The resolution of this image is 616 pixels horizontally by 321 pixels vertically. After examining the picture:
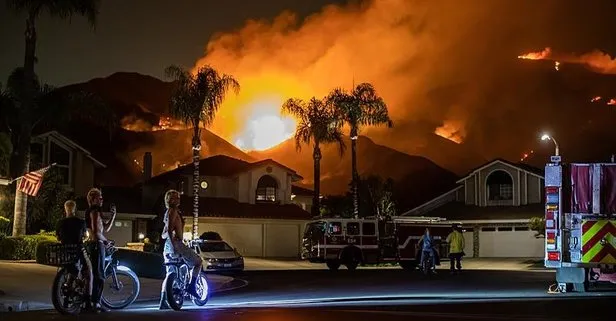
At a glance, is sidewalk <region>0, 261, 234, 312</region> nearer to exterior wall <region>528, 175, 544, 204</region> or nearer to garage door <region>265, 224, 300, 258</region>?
garage door <region>265, 224, 300, 258</region>

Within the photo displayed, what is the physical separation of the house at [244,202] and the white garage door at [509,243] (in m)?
11.6

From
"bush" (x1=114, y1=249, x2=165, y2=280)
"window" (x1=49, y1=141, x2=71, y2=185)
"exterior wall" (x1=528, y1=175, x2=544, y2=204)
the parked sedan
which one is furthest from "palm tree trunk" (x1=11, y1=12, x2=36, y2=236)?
"exterior wall" (x1=528, y1=175, x2=544, y2=204)

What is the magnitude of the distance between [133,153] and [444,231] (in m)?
79.0

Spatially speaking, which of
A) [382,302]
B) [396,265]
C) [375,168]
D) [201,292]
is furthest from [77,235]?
[375,168]

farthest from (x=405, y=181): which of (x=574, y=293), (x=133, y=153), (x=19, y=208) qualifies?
(x=574, y=293)

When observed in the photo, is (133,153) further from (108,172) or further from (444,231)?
(444,231)

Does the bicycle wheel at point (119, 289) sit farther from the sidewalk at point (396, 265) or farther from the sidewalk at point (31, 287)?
the sidewalk at point (396, 265)

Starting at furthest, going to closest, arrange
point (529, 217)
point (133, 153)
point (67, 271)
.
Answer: point (133, 153), point (529, 217), point (67, 271)

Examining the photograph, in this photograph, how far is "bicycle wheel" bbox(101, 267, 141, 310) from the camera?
44.2ft

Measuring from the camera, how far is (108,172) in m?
103

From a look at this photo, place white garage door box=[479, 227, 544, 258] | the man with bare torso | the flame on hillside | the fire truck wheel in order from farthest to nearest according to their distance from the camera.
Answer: the flame on hillside
white garage door box=[479, 227, 544, 258]
the fire truck wheel
the man with bare torso

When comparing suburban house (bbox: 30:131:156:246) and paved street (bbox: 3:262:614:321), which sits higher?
suburban house (bbox: 30:131:156:246)

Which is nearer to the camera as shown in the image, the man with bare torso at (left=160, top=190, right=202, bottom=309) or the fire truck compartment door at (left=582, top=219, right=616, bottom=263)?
the man with bare torso at (left=160, top=190, right=202, bottom=309)

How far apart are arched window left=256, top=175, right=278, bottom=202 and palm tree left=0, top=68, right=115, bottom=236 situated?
2099 cm
